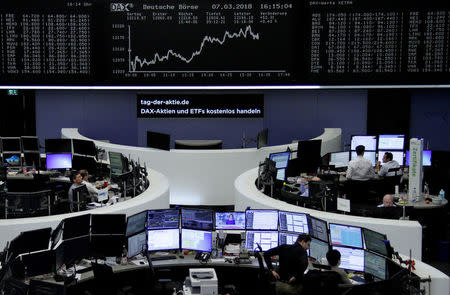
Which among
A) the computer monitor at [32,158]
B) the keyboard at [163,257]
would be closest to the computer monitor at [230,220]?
the keyboard at [163,257]

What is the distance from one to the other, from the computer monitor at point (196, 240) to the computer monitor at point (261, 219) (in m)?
0.46

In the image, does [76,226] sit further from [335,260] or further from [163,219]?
[335,260]

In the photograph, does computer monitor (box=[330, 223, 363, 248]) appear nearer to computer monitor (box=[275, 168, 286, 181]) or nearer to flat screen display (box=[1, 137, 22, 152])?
computer monitor (box=[275, 168, 286, 181])

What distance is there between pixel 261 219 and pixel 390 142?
5.15 metres

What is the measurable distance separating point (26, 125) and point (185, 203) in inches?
159

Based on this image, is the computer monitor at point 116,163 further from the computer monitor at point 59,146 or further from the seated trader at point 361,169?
the seated trader at point 361,169

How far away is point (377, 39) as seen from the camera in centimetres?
1194

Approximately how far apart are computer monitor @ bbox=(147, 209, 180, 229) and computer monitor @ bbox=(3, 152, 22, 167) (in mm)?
5219

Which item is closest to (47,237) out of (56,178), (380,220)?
(380,220)

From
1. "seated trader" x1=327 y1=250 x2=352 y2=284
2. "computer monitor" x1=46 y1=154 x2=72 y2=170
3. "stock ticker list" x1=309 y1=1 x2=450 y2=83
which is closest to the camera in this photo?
"seated trader" x1=327 y1=250 x2=352 y2=284

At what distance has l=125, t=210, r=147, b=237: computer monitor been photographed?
7.42 m

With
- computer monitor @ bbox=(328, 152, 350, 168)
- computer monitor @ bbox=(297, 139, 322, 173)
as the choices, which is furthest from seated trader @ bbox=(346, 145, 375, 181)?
computer monitor @ bbox=(328, 152, 350, 168)

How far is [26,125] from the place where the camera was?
44.8 feet

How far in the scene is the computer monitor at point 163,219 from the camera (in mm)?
7652
